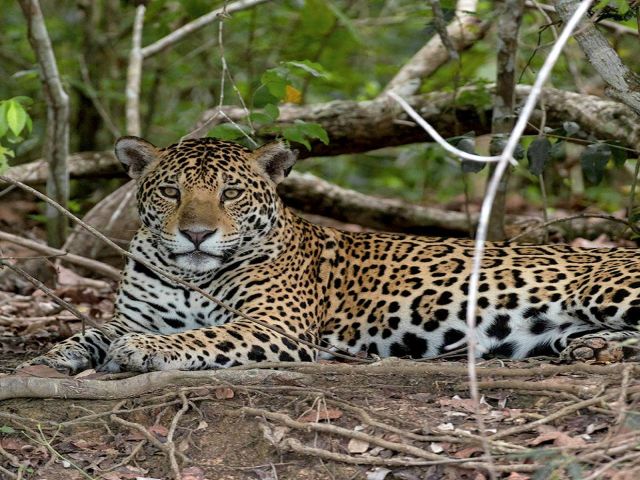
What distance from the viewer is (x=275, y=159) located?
26.6 feet

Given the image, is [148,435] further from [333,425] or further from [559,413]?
[559,413]

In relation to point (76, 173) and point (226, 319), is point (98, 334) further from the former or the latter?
point (76, 173)

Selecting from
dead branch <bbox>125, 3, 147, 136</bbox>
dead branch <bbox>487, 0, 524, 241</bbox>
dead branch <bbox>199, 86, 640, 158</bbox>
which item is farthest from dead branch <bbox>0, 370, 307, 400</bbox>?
dead branch <bbox>125, 3, 147, 136</bbox>

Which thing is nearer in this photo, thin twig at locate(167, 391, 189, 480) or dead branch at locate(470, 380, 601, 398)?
thin twig at locate(167, 391, 189, 480)

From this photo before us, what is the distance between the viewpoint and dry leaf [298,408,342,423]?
5.73 metres

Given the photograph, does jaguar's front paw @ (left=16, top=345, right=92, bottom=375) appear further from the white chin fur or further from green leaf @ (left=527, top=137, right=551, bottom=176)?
green leaf @ (left=527, top=137, right=551, bottom=176)

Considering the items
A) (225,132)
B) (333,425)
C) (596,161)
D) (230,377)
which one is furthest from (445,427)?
(225,132)

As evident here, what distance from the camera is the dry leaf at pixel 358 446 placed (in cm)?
545

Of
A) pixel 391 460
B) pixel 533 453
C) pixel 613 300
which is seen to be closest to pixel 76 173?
pixel 613 300

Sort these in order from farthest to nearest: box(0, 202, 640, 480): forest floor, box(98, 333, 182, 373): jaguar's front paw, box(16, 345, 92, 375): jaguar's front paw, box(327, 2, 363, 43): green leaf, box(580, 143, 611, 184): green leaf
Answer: box(327, 2, 363, 43): green leaf
box(580, 143, 611, 184): green leaf
box(16, 345, 92, 375): jaguar's front paw
box(98, 333, 182, 373): jaguar's front paw
box(0, 202, 640, 480): forest floor

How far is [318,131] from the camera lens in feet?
27.3

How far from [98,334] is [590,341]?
3564 millimetres

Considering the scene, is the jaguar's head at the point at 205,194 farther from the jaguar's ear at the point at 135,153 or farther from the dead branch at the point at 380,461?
the dead branch at the point at 380,461

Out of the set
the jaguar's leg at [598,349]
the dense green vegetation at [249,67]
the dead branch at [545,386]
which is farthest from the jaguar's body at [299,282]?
the dense green vegetation at [249,67]
